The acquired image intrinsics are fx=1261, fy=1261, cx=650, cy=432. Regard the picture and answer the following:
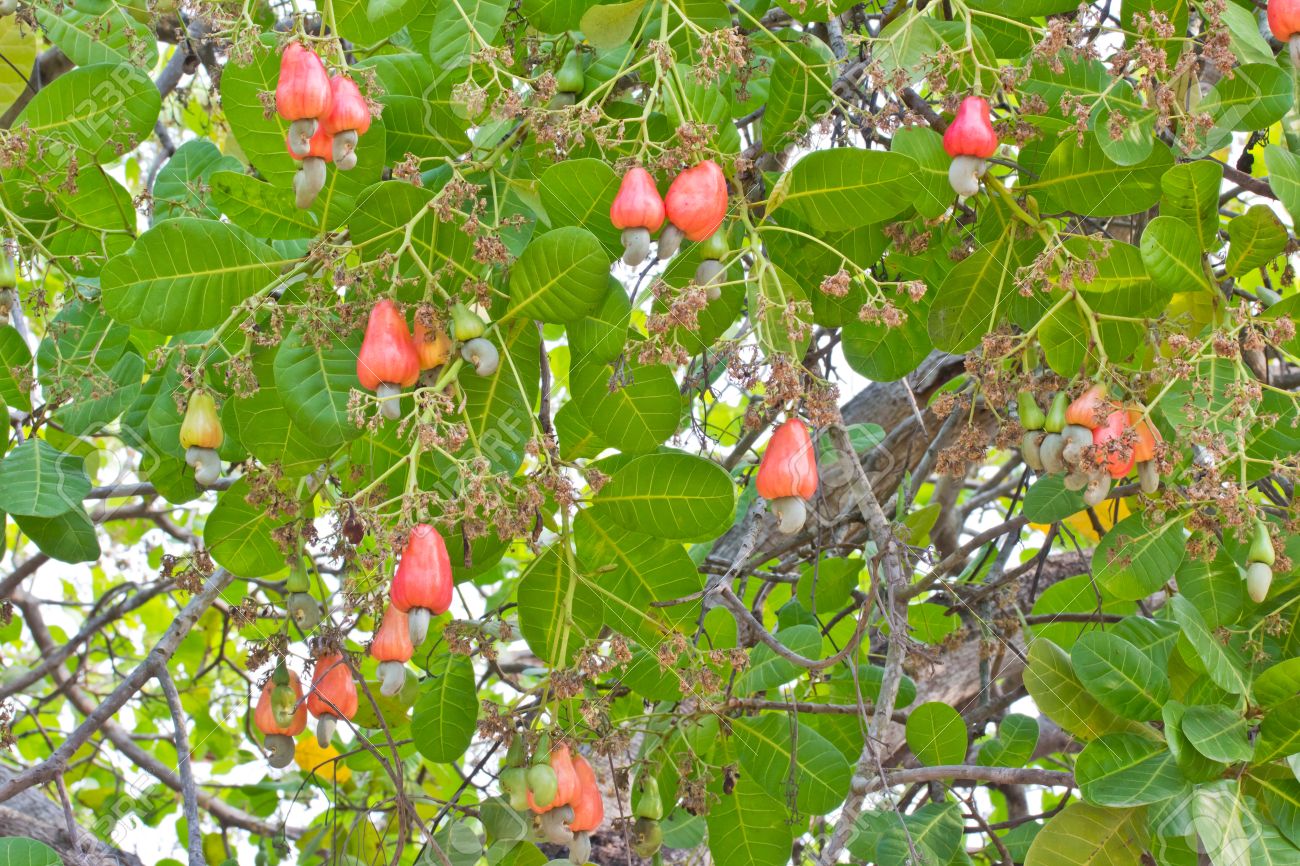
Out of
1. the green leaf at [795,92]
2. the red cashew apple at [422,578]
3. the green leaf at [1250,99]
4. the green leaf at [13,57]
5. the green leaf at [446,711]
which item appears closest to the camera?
the red cashew apple at [422,578]

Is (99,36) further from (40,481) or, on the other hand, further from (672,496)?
(672,496)

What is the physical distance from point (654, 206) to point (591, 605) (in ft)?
2.05

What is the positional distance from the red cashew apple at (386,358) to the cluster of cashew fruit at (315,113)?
0.18 meters

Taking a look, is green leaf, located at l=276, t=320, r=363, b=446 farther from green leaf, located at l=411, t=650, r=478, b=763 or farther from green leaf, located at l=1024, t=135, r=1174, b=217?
green leaf, located at l=1024, t=135, r=1174, b=217

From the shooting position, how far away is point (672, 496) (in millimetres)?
1661

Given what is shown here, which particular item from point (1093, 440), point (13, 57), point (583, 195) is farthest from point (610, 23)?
point (13, 57)

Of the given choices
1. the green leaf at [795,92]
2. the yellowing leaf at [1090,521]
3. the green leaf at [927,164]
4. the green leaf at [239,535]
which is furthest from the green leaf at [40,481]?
the yellowing leaf at [1090,521]

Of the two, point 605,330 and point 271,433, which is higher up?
point 605,330

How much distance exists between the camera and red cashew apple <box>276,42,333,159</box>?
1.40m

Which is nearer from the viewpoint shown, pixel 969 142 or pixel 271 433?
pixel 969 142

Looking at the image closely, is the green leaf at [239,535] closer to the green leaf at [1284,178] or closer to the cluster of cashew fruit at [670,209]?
the cluster of cashew fruit at [670,209]

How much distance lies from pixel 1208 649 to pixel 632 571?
78 centimetres

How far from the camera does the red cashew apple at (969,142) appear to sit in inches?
61.3

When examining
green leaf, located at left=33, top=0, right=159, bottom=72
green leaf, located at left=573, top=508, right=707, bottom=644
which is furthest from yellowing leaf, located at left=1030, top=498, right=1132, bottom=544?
Answer: green leaf, located at left=33, top=0, right=159, bottom=72
